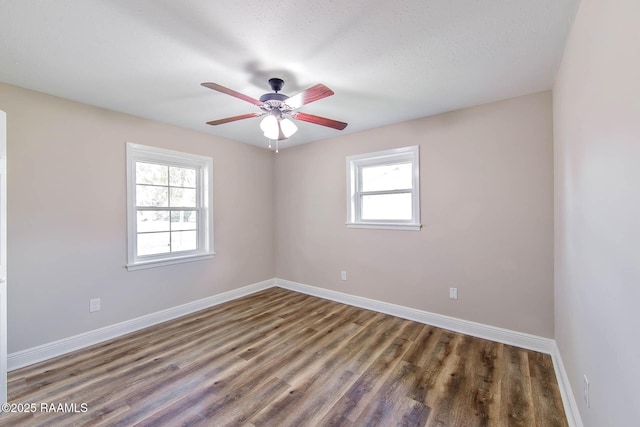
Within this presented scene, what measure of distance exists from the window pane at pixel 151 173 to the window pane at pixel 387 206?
8.68 ft

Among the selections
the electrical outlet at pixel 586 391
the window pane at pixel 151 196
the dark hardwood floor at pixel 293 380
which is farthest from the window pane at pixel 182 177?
the electrical outlet at pixel 586 391

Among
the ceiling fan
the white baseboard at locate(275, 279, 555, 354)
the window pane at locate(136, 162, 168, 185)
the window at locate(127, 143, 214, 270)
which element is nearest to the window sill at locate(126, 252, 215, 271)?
the window at locate(127, 143, 214, 270)

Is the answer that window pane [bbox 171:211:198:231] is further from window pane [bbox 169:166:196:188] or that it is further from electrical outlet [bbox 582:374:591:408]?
electrical outlet [bbox 582:374:591:408]

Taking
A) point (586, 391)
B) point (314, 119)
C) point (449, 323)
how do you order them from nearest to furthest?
point (586, 391) → point (314, 119) → point (449, 323)

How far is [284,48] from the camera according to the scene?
1.75 m

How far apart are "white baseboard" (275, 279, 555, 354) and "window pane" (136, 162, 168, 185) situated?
259cm

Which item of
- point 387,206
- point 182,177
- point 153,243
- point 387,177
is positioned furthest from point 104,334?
point 387,177

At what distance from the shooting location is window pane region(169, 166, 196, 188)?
334 centimetres

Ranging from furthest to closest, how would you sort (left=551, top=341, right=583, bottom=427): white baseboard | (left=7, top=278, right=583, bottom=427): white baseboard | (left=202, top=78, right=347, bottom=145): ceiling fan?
(left=7, top=278, right=583, bottom=427): white baseboard → (left=202, top=78, right=347, bottom=145): ceiling fan → (left=551, top=341, right=583, bottom=427): white baseboard

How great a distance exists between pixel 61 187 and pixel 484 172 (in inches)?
164

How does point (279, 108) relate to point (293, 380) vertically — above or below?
above

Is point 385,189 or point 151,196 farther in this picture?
point 385,189

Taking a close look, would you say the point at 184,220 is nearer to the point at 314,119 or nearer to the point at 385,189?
the point at 314,119

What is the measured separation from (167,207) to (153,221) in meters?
0.23
